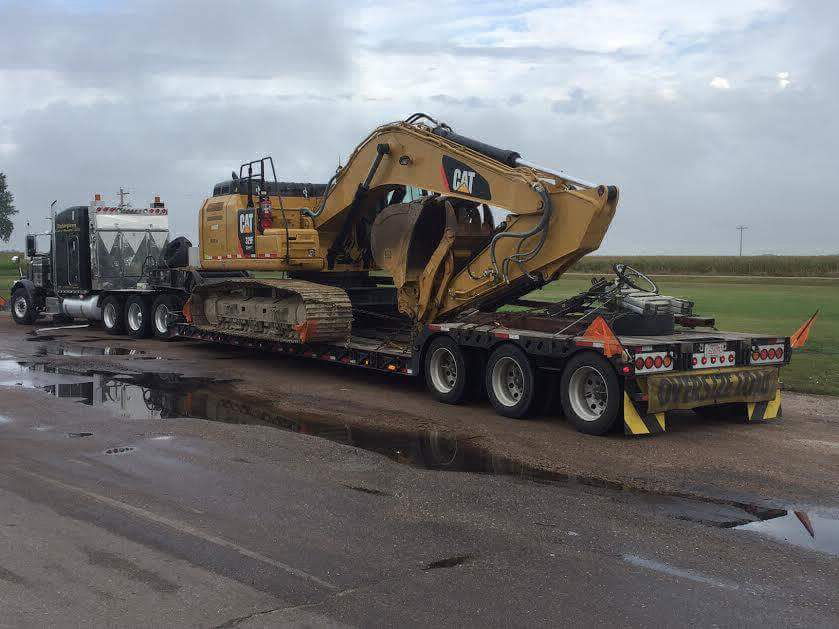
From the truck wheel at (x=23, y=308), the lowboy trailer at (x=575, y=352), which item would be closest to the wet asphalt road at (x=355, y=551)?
Result: the lowboy trailer at (x=575, y=352)

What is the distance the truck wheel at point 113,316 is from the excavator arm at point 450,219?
335 inches

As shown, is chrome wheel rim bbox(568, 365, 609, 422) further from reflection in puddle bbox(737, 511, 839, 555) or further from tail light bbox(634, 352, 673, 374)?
reflection in puddle bbox(737, 511, 839, 555)

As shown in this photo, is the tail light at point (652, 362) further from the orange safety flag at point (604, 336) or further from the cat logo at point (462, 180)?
the cat logo at point (462, 180)

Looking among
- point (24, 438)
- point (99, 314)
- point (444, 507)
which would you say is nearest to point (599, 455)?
point (444, 507)

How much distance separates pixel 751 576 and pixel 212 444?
570 centimetres

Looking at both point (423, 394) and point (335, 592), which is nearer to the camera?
point (335, 592)

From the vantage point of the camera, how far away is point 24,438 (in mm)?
9781

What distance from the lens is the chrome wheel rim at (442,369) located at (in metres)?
12.8

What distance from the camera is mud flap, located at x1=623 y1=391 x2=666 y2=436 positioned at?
10.1m

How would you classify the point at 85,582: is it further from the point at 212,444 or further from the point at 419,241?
the point at 419,241

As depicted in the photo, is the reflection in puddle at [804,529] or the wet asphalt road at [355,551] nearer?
the wet asphalt road at [355,551]

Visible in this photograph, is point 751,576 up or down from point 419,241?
down

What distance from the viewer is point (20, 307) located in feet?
86.6

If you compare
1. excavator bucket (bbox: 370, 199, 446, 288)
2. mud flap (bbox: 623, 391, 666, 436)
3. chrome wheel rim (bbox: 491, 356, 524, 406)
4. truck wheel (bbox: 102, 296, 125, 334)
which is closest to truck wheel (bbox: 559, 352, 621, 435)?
mud flap (bbox: 623, 391, 666, 436)
